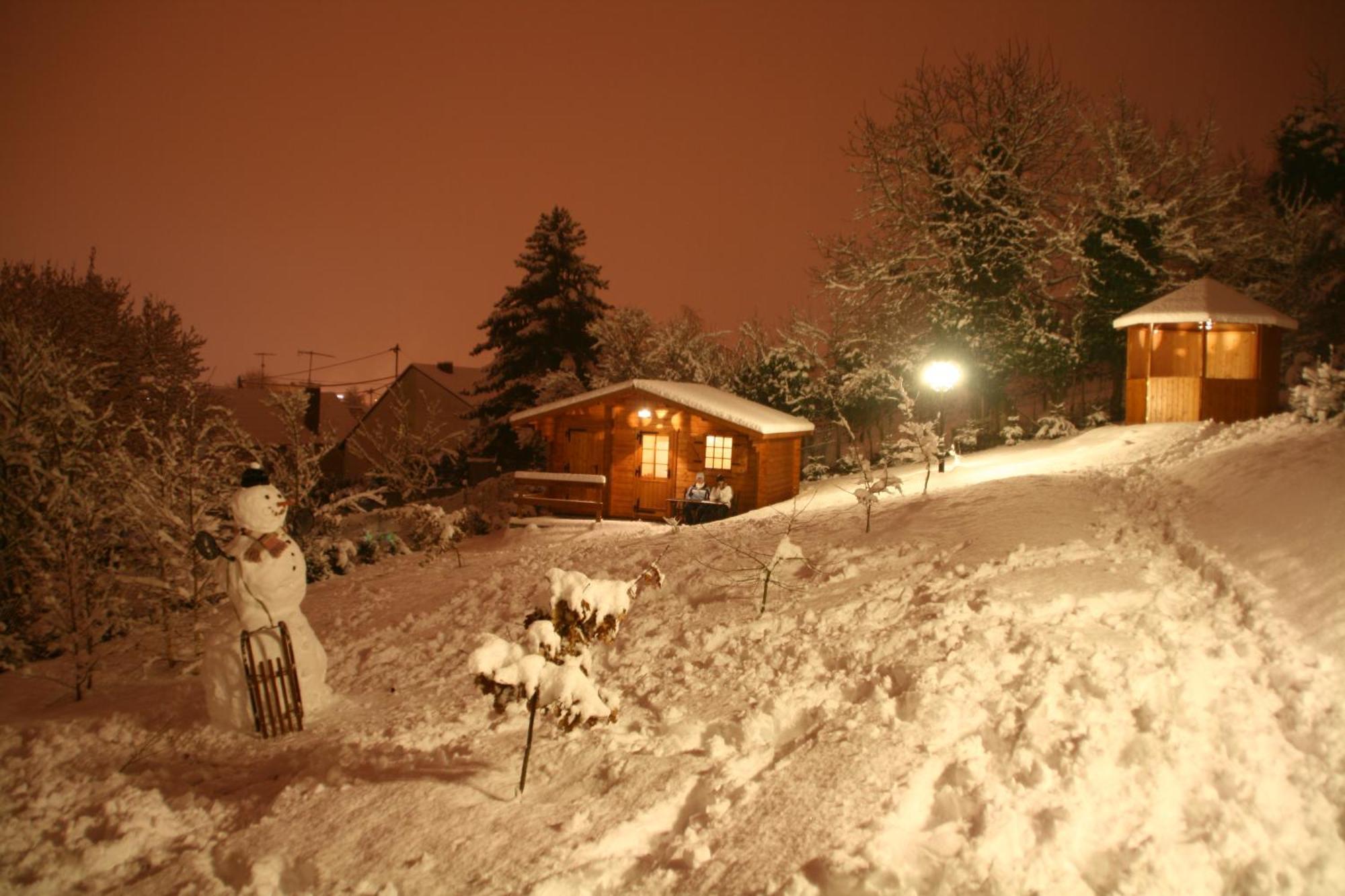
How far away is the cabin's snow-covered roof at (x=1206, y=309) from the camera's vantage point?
17219 millimetres

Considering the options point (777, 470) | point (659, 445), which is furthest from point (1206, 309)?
point (659, 445)

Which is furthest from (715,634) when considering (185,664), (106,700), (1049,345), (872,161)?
(872,161)

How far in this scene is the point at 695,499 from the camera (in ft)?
53.1

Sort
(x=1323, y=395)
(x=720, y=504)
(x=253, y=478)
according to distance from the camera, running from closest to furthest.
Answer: (x=253, y=478) → (x=1323, y=395) → (x=720, y=504)

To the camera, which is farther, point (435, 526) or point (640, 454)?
point (640, 454)

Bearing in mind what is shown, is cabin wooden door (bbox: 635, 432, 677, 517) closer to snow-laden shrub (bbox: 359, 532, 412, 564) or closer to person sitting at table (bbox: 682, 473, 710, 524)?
person sitting at table (bbox: 682, 473, 710, 524)

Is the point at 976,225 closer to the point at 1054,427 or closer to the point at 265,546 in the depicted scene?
the point at 1054,427

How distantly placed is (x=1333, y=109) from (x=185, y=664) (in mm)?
33502

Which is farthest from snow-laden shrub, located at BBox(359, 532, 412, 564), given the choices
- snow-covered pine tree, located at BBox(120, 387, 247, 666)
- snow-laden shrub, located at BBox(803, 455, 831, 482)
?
snow-laden shrub, located at BBox(803, 455, 831, 482)

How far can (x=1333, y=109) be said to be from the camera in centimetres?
2464

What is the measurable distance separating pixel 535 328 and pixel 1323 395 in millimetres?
22390

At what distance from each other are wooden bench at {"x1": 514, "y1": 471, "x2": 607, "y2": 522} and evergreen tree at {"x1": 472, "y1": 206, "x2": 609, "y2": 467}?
412 inches

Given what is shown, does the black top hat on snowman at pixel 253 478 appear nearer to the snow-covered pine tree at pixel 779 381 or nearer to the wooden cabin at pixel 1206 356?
the wooden cabin at pixel 1206 356

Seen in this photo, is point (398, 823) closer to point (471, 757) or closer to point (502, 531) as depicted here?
point (471, 757)
